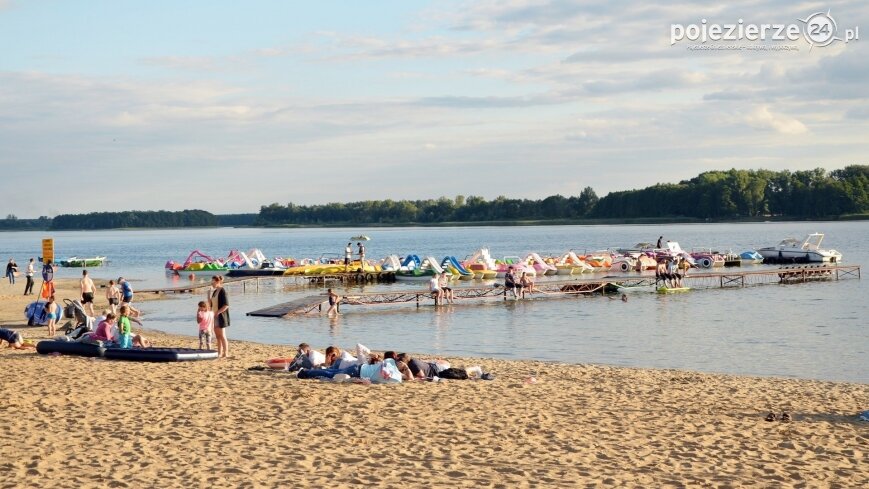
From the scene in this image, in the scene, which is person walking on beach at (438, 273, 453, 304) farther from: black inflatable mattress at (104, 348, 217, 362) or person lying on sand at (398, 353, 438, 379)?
person lying on sand at (398, 353, 438, 379)

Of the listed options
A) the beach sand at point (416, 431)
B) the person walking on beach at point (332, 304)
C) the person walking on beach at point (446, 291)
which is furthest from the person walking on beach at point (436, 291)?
the beach sand at point (416, 431)

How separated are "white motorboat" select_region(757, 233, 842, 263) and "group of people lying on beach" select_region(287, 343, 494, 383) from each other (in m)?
48.6

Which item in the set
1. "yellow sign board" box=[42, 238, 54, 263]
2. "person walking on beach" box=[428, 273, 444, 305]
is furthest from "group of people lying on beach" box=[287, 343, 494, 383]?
"person walking on beach" box=[428, 273, 444, 305]

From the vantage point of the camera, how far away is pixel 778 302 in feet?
115

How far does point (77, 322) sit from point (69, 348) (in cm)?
493

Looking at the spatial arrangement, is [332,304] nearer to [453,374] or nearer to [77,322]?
[77,322]

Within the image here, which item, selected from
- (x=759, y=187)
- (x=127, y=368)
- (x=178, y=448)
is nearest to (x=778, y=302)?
(x=127, y=368)

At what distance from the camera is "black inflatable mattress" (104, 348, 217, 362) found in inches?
649

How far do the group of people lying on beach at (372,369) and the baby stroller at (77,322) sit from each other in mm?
5929

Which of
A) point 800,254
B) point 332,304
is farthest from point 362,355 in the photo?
point 800,254

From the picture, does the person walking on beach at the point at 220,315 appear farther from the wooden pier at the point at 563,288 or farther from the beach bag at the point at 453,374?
the wooden pier at the point at 563,288

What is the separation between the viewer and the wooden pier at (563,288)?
31.3 m

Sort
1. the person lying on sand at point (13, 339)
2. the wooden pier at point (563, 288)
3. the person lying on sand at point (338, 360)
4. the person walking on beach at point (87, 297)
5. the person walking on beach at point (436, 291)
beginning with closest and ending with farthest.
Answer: the person lying on sand at point (338, 360), the person lying on sand at point (13, 339), the person walking on beach at point (87, 297), the wooden pier at point (563, 288), the person walking on beach at point (436, 291)

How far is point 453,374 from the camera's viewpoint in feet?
49.4
